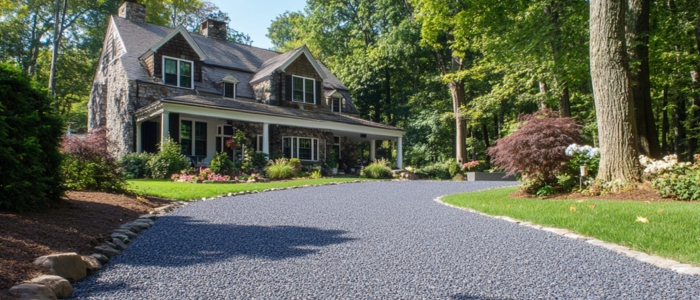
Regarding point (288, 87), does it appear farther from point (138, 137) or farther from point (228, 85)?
point (138, 137)

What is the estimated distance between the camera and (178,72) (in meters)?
19.7

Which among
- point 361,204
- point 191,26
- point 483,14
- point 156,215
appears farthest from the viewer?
point 191,26

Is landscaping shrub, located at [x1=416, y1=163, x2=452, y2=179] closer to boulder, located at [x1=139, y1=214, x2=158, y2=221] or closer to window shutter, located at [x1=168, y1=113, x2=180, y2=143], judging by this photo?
window shutter, located at [x1=168, y1=113, x2=180, y2=143]

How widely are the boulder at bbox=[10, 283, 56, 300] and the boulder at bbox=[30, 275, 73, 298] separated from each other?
0.29ft

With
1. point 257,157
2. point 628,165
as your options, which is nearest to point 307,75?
point 257,157

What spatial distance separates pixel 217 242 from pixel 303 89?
18.1 metres

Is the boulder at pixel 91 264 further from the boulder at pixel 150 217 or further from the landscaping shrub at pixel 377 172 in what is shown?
the landscaping shrub at pixel 377 172

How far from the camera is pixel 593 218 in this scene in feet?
20.3

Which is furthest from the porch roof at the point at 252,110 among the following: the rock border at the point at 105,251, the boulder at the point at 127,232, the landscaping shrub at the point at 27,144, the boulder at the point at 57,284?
the boulder at the point at 57,284

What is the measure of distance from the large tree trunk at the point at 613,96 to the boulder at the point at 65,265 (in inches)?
362

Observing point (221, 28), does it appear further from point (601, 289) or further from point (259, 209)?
point (601, 289)

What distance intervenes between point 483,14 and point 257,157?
9.87 meters

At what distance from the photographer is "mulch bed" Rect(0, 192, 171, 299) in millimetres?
3469

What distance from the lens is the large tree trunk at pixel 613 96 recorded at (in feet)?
30.0
